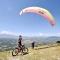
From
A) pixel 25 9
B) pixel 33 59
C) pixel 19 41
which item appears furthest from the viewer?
pixel 25 9

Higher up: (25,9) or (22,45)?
(25,9)

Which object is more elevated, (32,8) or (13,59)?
(32,8)

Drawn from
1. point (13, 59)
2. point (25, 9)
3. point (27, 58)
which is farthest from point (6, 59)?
point (25, 9)

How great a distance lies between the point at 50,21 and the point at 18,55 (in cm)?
707

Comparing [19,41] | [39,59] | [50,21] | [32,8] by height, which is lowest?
[39,59]

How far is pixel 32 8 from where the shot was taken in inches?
1196

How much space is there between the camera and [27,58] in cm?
2570

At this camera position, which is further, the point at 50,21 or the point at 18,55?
the point at 50,21

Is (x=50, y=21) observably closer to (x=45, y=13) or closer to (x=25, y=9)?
(x=45, y=13)

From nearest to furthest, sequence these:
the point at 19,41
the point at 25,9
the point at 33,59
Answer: the point at 33,59
the point at 19,41
the point at 25,9

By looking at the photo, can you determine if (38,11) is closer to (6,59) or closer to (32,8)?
(32,8)

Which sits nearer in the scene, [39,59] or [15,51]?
[39,59]

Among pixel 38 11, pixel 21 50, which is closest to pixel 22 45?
pixel 21 50

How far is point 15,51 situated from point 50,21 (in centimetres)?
685
